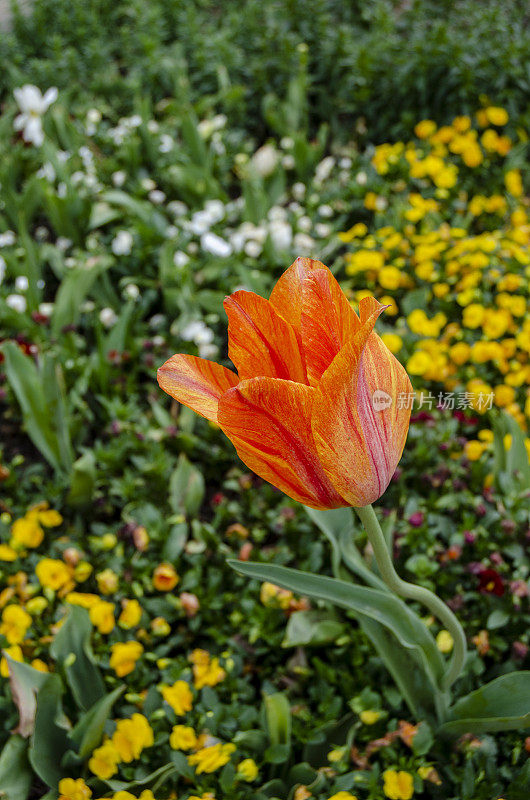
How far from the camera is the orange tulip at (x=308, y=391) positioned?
77 centimetres

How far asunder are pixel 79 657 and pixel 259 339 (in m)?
0.92

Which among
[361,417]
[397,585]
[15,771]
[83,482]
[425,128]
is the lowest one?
[15,771]

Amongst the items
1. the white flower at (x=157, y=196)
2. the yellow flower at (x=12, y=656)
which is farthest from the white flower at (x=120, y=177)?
the yellow flower at (x=12, y=656)

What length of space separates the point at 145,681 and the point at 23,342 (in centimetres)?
103

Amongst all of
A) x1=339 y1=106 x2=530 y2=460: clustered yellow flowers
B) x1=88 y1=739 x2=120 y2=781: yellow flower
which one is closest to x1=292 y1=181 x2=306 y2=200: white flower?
x1=339 y1=106 x2=530 y2=460: clustered yellow flowers

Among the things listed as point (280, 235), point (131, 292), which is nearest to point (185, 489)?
point (131, 292)

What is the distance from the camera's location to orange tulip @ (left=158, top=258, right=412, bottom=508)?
30.3 inches

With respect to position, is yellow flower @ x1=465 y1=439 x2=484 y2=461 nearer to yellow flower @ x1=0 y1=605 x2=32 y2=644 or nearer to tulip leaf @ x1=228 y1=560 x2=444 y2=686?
tulip leaf @ x1=228 y1=560 x2=444 y2=686

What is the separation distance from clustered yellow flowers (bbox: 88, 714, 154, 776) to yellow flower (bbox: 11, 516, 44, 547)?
1.80 feet

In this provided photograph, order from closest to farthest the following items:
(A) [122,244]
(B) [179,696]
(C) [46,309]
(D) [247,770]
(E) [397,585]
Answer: (E) [397,585] < (D) [247,770] < (B) [179,696] < (C) [46,309] < (A) [122,244]

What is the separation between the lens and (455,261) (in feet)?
7.29

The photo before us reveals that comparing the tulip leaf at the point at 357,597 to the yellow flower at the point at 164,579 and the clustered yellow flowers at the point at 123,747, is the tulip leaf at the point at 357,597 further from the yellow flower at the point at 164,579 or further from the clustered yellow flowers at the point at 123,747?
the yellow flower at the point at 164,579

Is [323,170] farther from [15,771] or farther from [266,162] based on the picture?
[15,771]

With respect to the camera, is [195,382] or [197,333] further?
[197,333]
